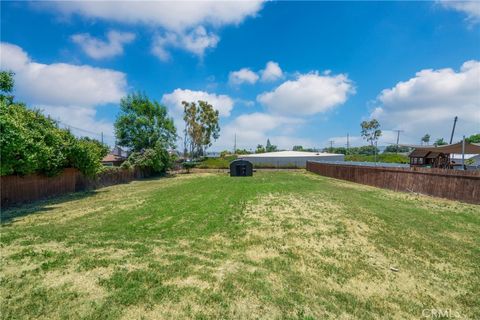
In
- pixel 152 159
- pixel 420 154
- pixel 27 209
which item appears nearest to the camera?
pixel 27 209

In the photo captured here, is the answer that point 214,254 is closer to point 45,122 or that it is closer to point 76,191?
point 45,122

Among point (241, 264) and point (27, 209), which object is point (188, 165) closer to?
point (27, 209)

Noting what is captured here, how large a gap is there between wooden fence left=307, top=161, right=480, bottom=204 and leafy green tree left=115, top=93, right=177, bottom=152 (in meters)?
24.9

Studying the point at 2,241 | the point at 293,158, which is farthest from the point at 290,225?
the point at 293,158

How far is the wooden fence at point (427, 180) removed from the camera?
12.5 metres

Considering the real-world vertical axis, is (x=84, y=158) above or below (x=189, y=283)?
above

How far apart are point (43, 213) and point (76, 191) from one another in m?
7.97

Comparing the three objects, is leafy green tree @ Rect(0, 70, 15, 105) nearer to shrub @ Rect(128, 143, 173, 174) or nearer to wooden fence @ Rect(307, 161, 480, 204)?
shrub @ Rect(128, 143, 173, 174)

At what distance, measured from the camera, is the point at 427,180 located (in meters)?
14.7

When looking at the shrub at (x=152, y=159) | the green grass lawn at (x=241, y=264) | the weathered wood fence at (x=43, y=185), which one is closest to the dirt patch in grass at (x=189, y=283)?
the green grass lawn at (x=241, y=264)

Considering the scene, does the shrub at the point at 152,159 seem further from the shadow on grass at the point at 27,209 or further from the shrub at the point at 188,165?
the shadow on grass at the point at 27,209

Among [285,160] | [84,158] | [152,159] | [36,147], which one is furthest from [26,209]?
[285,160]

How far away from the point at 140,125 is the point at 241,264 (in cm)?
3133

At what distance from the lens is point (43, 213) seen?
10.6 metres
